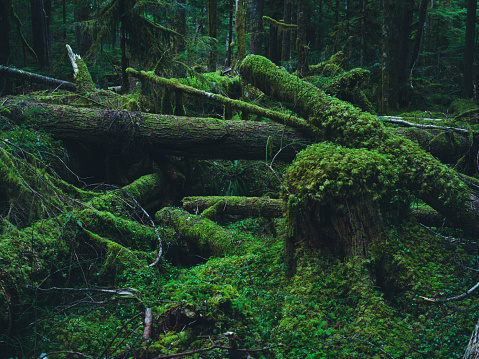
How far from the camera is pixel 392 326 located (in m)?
3.23

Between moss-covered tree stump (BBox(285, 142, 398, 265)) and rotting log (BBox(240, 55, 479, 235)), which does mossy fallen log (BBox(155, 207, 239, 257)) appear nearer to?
moss-covered tree stump (BBox(285, 142, 398, 265))

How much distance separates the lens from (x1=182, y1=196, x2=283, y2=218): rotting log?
251 inches

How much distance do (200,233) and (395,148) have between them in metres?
3.29

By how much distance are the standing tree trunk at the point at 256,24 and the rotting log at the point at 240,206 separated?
9485 millimetres

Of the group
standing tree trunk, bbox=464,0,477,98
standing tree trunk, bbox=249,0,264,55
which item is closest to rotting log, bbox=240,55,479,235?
standing tree trunk, bbox=249,0,264,55

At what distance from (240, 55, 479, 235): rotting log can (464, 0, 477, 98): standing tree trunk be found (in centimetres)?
1510

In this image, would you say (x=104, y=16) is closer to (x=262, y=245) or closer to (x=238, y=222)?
(x=238, y=222)

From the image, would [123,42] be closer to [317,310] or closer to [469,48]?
[317,310]

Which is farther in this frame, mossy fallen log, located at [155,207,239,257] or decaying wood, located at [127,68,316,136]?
decaying wood, located at [127,68,316,136]

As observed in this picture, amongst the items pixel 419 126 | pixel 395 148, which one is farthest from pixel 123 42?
pixel 395 148

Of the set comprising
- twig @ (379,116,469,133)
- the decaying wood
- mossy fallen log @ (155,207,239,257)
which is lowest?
mossy fallen log @ (155,207,239,257)

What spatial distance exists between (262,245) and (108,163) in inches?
169

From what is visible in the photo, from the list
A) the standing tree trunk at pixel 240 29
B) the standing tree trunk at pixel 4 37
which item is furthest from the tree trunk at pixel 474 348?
the standing tree trunk at pixel 4 37

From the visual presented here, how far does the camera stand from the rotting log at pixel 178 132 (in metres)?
7.09
